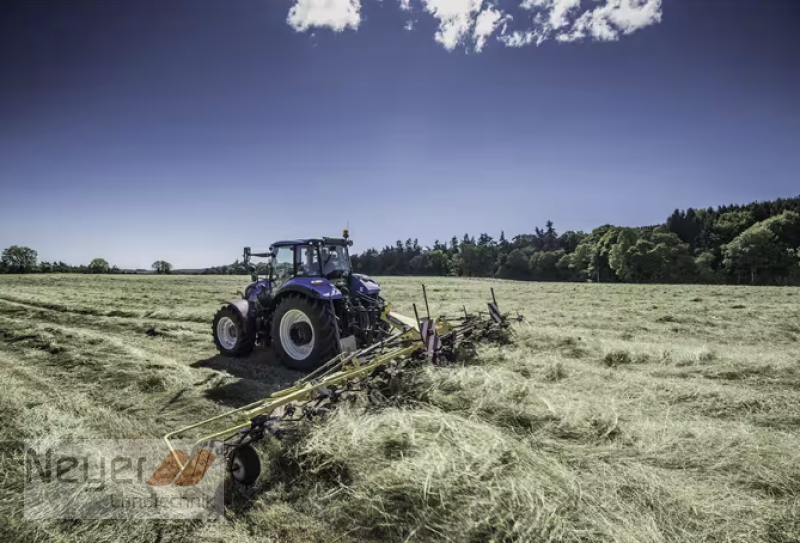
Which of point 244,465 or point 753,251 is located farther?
point 753,251

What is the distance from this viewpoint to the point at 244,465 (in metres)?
2.61

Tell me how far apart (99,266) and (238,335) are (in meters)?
61.9

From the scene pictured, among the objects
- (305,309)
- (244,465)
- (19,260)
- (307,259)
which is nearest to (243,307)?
(307,259)

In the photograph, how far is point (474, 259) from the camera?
70.6m

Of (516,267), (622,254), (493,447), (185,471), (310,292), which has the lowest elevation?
(185,471)

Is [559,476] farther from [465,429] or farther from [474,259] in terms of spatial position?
[474,259]

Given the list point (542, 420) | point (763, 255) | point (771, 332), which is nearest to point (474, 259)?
point (763, 255)

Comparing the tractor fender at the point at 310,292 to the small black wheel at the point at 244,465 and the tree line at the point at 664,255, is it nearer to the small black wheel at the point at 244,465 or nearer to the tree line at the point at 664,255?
the small black wheel at the point at 244,465

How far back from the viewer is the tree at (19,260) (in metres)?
46.4

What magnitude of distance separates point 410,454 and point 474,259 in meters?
69.3

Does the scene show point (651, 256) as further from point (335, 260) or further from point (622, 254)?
point (335, 260)

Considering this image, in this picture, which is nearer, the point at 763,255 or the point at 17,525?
the point at 17,525

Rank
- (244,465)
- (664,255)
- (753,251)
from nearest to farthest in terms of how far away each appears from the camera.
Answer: (244,465) < (753,251) < (664,255)

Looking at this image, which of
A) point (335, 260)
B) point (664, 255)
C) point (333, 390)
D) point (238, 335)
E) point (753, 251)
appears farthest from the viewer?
point (664, 255)
